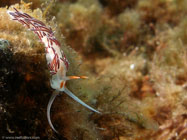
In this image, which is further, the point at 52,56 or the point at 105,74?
the point at 105,74

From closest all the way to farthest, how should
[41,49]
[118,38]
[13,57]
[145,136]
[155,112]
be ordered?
[13,57]
[41,49]
[145,136]
[155,112]
[118,38]

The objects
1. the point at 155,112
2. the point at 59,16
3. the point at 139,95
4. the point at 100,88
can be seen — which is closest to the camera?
the point at 100,88

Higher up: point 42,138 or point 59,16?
point 59,16

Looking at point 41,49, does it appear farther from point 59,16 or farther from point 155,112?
point 59,16

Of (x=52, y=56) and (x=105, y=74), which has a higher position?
(x=52, y=56)

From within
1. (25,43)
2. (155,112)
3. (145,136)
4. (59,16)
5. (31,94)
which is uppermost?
(59,16)

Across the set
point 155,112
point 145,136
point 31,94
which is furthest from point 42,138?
point 155,112

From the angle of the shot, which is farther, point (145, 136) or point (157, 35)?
point (157, 35)
